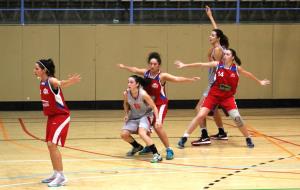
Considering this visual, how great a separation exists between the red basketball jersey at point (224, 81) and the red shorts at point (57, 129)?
345 centimetres

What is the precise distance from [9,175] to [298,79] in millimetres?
10209

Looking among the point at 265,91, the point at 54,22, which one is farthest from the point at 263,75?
the point at 54,22

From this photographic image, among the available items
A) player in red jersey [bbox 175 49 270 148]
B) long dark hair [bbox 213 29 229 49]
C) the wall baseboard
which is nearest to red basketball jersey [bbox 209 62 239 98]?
player in red jersey [bbox 175 49 270 148]

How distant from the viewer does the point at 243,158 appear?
354 inches

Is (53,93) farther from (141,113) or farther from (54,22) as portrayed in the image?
(54,22)

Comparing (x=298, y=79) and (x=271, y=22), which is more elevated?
(x=271, y=22)

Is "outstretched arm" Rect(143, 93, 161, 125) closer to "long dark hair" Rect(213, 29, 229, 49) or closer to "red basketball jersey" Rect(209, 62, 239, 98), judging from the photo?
"red basketball jersey" Rect(209, 62, 239, 98)

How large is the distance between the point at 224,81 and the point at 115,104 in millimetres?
6079

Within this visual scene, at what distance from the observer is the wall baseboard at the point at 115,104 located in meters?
15.2

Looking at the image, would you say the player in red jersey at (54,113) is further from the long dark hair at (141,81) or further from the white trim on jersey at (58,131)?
the long dark hair at (141,81)

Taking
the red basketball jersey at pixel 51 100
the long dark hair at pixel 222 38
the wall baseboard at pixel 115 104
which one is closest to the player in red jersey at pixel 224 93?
the long dark hair at pixel 222 38

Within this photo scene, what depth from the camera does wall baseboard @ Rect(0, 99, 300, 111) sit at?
599 inches

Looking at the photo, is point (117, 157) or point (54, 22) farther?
point (54, 22)

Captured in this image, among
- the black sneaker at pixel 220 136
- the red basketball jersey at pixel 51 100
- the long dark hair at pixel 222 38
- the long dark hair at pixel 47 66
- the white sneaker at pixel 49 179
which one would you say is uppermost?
the long dark hair at pixel 222 38
